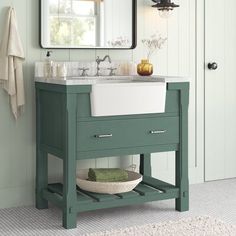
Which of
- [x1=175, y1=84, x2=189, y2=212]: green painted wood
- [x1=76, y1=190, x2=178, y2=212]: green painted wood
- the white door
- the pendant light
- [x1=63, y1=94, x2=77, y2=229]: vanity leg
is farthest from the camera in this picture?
the white door

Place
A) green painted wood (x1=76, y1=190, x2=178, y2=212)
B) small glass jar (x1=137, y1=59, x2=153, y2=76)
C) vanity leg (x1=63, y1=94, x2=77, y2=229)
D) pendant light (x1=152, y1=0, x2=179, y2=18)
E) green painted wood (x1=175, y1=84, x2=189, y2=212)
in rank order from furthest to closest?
pendant light (x1=152, y1=0, x2=179, y2=18), small glass jar (x1=137, y1=59, x2=153, y2=76), green painted wood (x1=175, y1=84, x2=189, y2=212), green painted wood (x1=76, y1=190, x2=178, y2=212), vanity leg (x1=63, y1=94, x2=77, y2=229)

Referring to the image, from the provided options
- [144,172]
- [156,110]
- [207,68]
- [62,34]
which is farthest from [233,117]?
[62,34]

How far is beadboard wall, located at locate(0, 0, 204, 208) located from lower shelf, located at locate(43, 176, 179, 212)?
248 millimetres

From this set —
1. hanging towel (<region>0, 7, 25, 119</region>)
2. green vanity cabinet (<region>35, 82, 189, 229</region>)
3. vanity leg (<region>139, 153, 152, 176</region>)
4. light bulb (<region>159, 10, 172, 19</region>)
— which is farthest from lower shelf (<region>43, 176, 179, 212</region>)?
light bulb (<region>159, 10, 172, 19</region>)

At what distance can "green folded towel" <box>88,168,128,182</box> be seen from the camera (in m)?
3.70

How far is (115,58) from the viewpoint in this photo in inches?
165

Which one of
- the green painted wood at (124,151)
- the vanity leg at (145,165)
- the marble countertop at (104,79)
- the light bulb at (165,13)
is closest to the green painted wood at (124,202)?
the green painted wood at (124,151)

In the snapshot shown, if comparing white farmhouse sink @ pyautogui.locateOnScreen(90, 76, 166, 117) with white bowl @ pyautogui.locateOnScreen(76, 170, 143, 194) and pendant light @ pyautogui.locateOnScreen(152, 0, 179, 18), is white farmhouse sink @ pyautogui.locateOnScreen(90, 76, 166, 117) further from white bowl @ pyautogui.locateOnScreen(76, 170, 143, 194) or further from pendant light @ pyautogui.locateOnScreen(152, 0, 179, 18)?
pendant light @ pyautogui.locateOnScreen(152, 0, 179, 18)

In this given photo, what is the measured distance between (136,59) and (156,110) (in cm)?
72

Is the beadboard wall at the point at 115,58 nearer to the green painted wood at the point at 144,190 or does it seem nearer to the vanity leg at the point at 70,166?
the green painted wood at the point at 144,190

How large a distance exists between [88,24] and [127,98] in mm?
738

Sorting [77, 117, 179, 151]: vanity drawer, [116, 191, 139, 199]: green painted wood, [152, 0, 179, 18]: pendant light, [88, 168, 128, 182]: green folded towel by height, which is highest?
[152, 0, 179, 18]: pendant light

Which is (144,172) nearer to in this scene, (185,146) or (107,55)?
(185,146)

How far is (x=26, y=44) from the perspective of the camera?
3859mm
